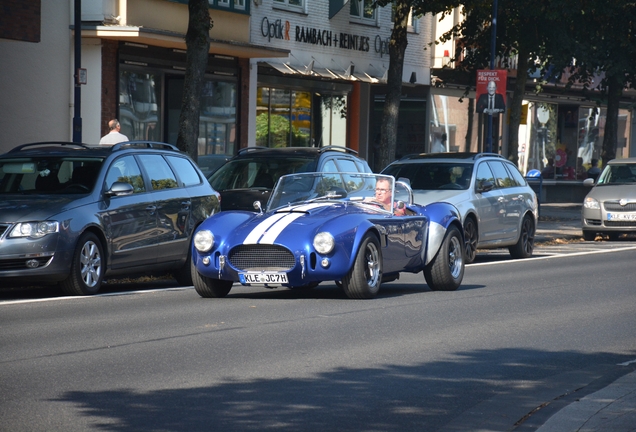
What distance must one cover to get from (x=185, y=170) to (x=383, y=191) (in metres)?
3.01

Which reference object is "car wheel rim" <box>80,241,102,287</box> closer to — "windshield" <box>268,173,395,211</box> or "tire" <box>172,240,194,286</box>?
"tire" <box>172,240,194,286</box>

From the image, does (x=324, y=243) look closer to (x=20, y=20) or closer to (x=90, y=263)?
(x=90, y=263)

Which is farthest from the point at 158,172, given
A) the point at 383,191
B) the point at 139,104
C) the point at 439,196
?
the point at 139,104

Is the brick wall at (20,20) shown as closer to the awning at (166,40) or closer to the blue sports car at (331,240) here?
the awning at (166,40)

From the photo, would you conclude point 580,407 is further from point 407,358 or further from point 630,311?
point 630,311

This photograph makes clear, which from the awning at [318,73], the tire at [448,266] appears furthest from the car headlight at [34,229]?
the awning at [318,73]

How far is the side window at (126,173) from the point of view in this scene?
13.8 m

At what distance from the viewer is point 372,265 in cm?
1243

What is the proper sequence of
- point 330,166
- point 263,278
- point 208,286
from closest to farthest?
point 263,278 < point 208,286 < point 330,166

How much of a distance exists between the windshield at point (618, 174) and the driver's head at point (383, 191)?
14.6 metres

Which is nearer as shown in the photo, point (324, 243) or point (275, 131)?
point (324, 243)

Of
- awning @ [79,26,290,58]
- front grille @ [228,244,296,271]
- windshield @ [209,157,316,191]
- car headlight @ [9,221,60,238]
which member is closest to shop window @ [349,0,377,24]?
awning @ [79,26,290,58]

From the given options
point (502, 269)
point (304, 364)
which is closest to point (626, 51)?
point (502, 269)

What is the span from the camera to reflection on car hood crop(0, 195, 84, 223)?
41.0 feet
